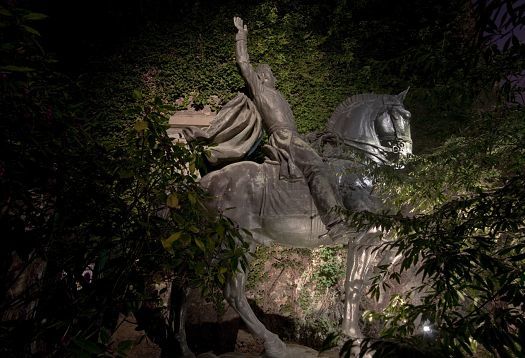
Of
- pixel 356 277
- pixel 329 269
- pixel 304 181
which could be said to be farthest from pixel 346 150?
pixel 329 269

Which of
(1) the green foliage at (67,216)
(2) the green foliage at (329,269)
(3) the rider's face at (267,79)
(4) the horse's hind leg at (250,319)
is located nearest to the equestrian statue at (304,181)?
(4) the horse's hind leg at (250,319)

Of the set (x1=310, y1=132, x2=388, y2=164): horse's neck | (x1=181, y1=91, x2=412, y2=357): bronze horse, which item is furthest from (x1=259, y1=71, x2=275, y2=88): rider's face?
(x1=181, y1=91, x2=412, y2=357): bronze horse

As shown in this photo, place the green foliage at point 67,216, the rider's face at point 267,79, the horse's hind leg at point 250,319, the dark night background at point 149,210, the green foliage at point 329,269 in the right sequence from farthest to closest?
the green foliage at point 329,269 → the rider's face at point 267,79 → the horse's hind leg at point 250,319 → the green foliage at point 67,216 → the dark night background at point 149,210

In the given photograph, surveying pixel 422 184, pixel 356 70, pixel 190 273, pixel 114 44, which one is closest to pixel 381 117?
pixel 422 184

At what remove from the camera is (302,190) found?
359cm

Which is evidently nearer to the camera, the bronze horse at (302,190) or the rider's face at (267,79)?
the bronze horse at (302,190)

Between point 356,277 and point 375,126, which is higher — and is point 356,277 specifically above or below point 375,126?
below

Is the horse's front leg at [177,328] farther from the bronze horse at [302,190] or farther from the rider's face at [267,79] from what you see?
the rider's face at [267,79]

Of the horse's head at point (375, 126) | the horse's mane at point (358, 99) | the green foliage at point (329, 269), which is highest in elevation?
the horse's mane at point (358, 99)

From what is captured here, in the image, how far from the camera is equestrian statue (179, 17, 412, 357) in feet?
11.0

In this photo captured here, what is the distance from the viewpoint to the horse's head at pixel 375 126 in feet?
11.8

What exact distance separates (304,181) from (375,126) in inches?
36.3

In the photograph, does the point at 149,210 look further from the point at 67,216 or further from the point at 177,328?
the point at 177,328

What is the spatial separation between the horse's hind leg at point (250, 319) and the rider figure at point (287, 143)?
98 cm
